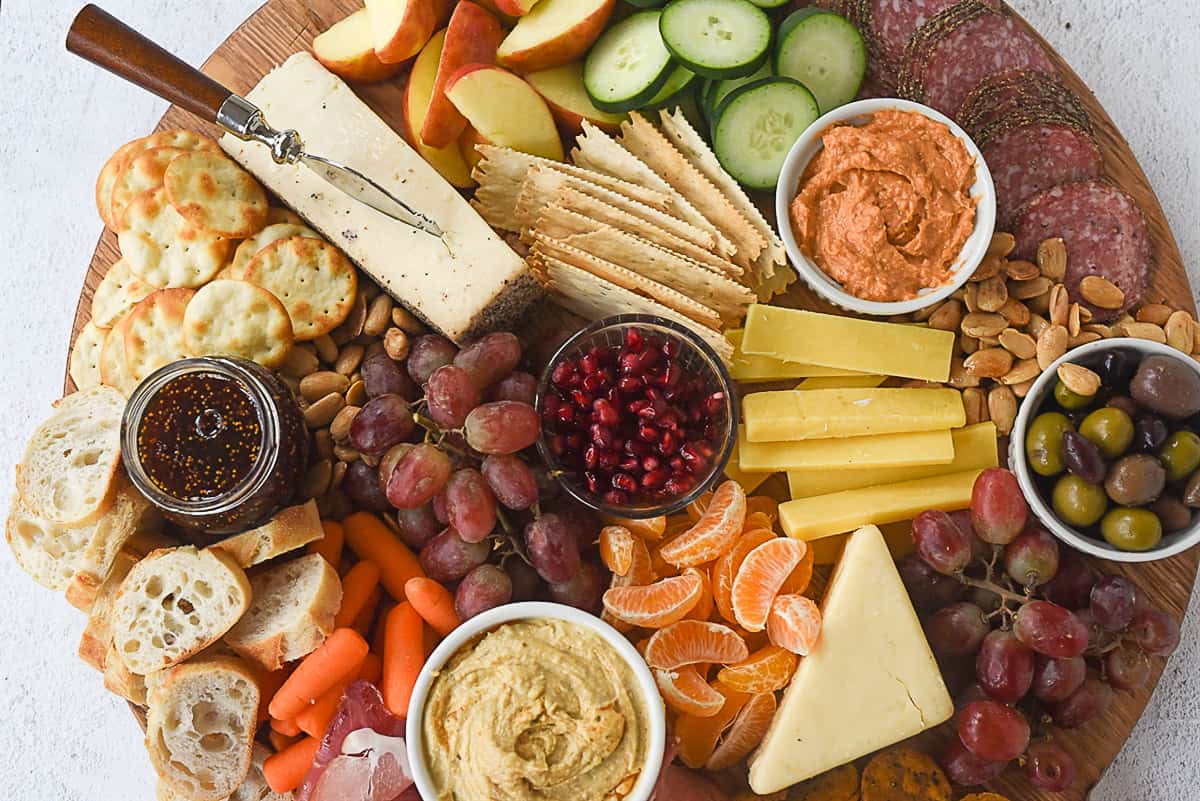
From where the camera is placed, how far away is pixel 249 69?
2232mm

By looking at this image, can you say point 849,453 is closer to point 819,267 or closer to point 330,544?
point 819,267

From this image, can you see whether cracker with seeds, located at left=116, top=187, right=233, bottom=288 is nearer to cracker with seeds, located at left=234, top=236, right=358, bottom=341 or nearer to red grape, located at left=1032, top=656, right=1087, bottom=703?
cracker with seeds, located at left=234, top=236, right=358, bottom=341

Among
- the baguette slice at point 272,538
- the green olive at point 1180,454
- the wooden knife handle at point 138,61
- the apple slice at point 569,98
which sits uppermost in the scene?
the wooden knife handle at point 138,61

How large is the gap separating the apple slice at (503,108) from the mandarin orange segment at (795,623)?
102cm

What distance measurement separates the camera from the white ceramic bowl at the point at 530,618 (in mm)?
1722

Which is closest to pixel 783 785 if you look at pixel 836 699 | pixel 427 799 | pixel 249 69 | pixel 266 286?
pixel 836 699

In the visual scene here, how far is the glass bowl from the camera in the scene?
1961 millimetres

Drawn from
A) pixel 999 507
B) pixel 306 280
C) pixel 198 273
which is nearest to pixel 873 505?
pixel 999 507

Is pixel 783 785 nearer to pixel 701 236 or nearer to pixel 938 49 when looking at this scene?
pixel 701 236

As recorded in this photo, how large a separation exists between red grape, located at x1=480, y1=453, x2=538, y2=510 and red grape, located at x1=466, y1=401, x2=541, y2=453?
30 mm

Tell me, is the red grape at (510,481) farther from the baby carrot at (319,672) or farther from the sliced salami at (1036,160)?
the sliced salami at (1036,160)

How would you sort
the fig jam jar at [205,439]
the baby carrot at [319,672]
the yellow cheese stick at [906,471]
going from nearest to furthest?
the fig jam jar at [205,439], the baby carrot at [319,672], the yellow cheese stick at [906,471]

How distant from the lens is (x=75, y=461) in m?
1.97

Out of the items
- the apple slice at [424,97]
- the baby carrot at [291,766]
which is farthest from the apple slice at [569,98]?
the baby carrot at [291,766]
